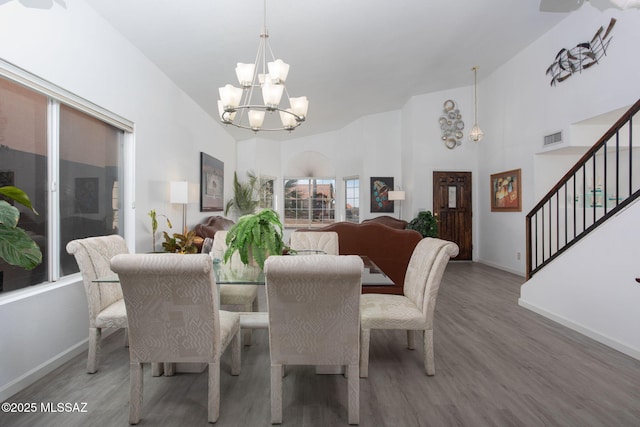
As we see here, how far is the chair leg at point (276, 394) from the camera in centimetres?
162

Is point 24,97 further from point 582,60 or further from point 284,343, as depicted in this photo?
point 582,60

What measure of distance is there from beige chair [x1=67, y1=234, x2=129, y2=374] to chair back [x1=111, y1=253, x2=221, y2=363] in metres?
0.63

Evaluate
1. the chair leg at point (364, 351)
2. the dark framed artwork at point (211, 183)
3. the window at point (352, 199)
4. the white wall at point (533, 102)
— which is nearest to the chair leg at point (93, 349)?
the chair leg at point (364, 351)

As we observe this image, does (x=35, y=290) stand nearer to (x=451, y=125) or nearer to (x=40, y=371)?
(x=40, y=371)

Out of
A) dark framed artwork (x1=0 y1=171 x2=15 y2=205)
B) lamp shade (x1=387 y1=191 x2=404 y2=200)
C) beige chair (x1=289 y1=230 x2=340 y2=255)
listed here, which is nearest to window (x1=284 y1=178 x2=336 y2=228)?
lamp shade (x1=387 y1=191 x2=404 y2=200)

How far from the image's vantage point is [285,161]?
9141 millimetres

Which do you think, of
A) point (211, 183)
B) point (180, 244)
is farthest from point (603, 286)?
point (211, 183)

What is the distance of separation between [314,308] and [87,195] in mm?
2538

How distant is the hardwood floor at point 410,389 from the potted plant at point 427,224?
3486 millimetres

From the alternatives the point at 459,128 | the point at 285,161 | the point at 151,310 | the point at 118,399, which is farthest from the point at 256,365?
the point at 285,161

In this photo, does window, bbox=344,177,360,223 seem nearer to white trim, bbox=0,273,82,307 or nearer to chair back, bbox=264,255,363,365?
white trim, bbox=0,273,82,307

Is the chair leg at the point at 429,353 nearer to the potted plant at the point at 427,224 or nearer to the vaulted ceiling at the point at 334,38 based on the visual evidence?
the vaulted ceiling at the point at 334,38

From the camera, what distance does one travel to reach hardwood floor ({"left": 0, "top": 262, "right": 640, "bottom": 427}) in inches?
68.1

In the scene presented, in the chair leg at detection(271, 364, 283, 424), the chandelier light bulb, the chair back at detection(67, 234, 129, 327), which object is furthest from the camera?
the chandelier light bulb
